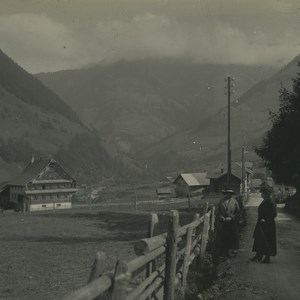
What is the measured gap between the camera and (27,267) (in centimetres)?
2309

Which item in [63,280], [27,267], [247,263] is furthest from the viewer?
[27,267]

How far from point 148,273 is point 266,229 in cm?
632

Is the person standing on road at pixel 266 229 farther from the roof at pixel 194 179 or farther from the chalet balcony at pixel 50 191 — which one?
the roof at pixel 194 179

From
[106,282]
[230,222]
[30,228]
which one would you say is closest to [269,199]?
[230,222]

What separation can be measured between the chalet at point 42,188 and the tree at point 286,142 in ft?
204

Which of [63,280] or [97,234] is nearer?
[63,280]

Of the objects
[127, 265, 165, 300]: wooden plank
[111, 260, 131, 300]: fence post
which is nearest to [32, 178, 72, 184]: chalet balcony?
[127, 265, 165, 300]: wooden plank

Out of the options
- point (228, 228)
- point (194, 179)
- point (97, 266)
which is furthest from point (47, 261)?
point (194, 179)

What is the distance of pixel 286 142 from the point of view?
134ft

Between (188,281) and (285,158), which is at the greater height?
(285,158)

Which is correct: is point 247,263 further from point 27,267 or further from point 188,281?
point 27,267

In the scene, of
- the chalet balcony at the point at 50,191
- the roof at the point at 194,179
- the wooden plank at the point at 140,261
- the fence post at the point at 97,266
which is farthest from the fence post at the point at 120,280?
the roof at the point at 194,179

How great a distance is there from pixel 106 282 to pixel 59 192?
102 m

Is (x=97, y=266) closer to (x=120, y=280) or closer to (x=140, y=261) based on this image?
(x=120, y=280)
